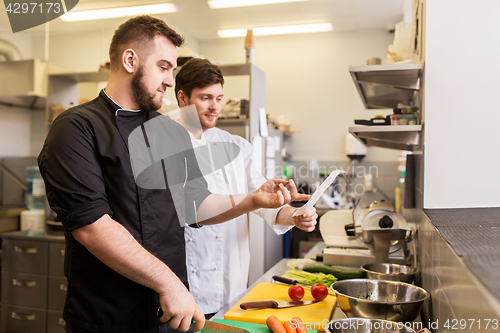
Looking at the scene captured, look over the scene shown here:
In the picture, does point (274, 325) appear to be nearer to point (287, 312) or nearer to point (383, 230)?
point (287, 312)

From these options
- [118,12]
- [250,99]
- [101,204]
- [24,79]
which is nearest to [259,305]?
[101,204]

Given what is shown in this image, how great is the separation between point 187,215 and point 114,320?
44cm

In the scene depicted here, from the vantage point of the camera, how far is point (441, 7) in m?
1.44

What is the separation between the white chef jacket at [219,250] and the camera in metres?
1.82

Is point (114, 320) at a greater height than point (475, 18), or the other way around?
point (475, 18)

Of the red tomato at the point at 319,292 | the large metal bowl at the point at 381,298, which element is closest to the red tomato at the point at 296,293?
the red tomato at the point at 319,292

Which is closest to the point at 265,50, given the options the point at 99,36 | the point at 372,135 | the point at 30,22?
the point at 99,36

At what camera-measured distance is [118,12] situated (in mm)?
4391

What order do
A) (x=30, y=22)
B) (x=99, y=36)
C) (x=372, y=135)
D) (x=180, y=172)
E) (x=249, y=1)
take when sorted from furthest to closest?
(x=99, y=36), (x=249, y=1), (x=30, y=22), (x=372, y=135), (x=180, y=172)

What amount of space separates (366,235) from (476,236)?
1115 millimetres

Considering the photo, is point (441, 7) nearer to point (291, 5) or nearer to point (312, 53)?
point (291, 5)

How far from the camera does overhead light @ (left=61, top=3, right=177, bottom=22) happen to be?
4.28m

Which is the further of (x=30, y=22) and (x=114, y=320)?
(x=30, y=22)

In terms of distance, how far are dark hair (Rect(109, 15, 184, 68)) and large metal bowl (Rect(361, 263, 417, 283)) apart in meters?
1.16
